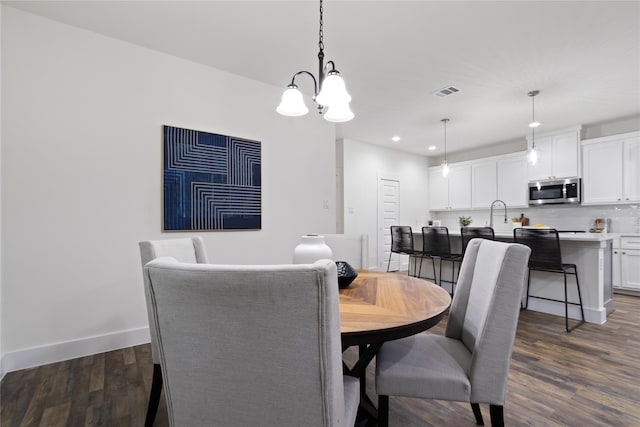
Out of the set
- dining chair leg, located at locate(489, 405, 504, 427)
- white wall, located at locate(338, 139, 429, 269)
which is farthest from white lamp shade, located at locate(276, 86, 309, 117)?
white wall, located at locate(338, 139, 429, 269)

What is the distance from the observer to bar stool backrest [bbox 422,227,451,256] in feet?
12.0

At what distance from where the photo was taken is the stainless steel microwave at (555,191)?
4473mm

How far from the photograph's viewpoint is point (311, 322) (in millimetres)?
621

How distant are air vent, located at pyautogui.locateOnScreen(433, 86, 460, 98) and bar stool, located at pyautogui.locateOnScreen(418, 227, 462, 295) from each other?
160 cm

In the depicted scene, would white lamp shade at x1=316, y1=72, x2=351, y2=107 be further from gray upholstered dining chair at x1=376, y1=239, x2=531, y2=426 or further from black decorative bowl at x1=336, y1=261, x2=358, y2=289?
gray upholstered dining chair at x1=376, y1=239, x2=531, y2=426

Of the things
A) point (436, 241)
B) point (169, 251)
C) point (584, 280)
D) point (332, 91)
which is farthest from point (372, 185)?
point (169, 251)

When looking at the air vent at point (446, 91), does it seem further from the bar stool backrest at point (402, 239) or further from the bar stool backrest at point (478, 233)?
the bar stool backrest at point (402, 239)

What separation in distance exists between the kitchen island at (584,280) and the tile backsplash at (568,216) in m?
1.84

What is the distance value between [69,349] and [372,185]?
186 inches

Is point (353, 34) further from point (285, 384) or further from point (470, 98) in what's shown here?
point (285, 384)

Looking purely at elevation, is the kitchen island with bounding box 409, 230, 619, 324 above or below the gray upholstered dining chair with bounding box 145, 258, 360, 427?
below

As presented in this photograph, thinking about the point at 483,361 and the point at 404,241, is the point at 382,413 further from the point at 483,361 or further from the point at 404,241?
the point at 404,241

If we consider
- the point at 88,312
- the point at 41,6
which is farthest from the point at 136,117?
the point at 88,312

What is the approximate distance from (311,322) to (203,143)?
256 cm
